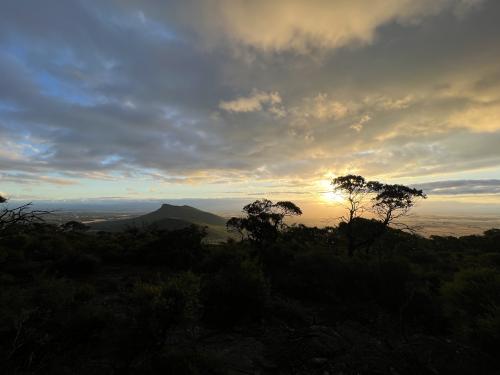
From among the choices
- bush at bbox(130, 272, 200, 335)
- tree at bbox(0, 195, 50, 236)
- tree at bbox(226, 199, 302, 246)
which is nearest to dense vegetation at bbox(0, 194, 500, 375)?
bush at bbox(130, 272, 200, 335)

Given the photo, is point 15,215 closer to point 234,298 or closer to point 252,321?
point 234,298

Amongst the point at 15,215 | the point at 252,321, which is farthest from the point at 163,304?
the point at 252,321

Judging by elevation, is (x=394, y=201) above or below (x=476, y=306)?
above

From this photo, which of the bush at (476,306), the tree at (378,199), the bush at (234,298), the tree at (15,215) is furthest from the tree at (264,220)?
the tree at (15,215)

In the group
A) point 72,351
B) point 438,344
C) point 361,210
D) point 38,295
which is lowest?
point 438,344

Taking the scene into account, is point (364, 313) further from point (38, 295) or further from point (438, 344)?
point (38, 295)

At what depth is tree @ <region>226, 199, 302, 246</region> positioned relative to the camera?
2805 cm

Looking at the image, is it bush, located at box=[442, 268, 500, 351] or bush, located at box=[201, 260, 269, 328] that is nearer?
bush, located at box=[442, 268, 500, 351]

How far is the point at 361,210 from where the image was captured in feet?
90.6

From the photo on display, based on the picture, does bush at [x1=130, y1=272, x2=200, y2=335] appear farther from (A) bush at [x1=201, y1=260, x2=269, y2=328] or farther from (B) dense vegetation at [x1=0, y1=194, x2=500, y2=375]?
(A) bush at [x1=201, y1=260, x2=269, y2=328]

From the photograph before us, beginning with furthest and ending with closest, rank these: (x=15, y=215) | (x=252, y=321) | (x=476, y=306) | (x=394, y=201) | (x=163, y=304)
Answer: (x=394, y=201), (x=252, y=321), (x=476, y=306), (x=163, y=304), (x=15, y=215)

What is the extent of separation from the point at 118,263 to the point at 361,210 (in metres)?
22.1

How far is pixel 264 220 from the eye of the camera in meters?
28.5

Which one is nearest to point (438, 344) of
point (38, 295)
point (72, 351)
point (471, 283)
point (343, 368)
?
point (471, 283)
